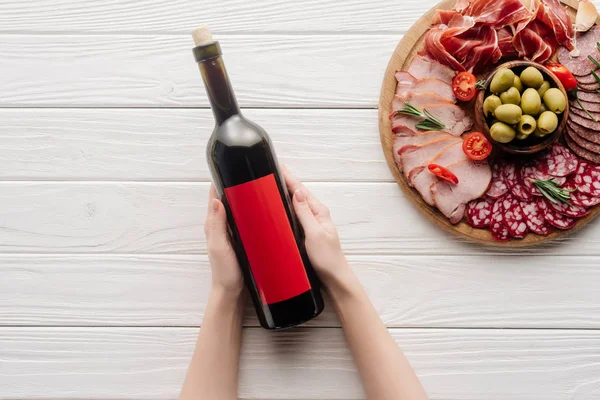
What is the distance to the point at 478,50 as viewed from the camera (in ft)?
3.73

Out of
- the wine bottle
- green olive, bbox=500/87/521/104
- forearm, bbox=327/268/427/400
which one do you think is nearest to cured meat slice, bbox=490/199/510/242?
green olive, bbox=500/87/521/104

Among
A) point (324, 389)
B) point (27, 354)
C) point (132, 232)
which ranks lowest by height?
point (324, 389)

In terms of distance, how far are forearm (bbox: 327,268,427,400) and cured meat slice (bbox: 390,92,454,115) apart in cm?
39

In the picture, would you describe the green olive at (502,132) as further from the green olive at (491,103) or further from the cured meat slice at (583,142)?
the cured meat slice at (583,142)

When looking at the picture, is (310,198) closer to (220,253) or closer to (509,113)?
(220,253)

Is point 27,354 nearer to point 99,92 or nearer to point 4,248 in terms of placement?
point 4,248

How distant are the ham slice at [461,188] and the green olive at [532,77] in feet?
0.61

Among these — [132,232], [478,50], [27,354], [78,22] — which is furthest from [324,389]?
[78,22]

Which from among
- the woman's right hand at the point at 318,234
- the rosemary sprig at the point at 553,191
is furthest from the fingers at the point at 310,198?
the rosemary sprig at the point at 553,191

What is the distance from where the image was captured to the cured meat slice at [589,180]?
3.75 ft

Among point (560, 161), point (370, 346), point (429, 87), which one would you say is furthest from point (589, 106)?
point (370, 346)

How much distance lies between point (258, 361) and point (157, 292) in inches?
11.3

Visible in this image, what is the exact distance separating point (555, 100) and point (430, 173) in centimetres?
29

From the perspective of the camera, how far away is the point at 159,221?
1.25 meters
